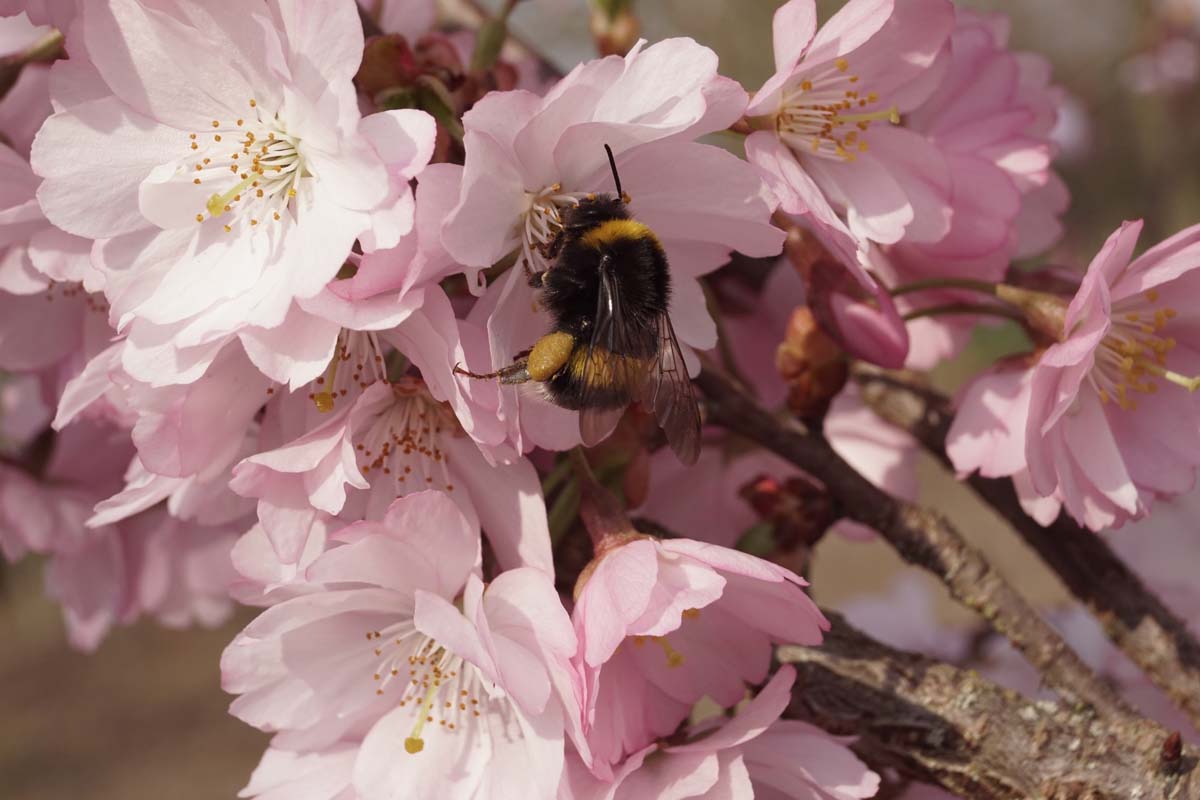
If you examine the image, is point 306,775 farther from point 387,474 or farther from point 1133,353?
point 1133,353

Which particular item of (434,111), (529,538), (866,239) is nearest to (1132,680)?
(866,239)

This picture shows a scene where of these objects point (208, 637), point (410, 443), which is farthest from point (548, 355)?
point (208, 637)

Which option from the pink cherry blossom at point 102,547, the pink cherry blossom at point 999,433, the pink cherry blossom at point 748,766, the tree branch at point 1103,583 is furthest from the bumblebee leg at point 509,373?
the pink cherry blossom at point 102,547

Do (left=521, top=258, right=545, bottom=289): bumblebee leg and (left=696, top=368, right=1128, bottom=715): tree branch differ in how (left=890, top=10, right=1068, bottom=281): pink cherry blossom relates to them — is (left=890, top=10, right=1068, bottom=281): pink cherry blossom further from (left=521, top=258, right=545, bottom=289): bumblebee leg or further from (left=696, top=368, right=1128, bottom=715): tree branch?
(left=521, top=258, right=545, bottom=289): bumblebee leg

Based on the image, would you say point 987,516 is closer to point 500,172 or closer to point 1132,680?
point 1132,680

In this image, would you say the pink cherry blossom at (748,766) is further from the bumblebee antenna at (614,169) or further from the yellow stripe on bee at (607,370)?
the bumblebee antenna at (614,169)

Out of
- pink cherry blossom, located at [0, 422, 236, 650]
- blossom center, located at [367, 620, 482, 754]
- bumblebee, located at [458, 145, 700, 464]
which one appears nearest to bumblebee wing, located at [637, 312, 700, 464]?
bumblebee, located at [458, 145, 700, 464]
